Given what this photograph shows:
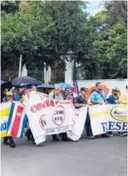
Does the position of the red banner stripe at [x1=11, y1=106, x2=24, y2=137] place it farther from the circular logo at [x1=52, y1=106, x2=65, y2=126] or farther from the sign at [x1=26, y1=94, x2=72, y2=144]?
the circular logo at [x1=52, y1=106, x2=65, y2=126]

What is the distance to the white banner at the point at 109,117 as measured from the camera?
44.8 ft

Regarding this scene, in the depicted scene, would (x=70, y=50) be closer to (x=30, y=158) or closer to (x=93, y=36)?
(x=93, y=36)

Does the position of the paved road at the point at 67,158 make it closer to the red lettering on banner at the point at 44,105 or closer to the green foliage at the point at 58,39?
the red lettering on banner at the point at 44,105

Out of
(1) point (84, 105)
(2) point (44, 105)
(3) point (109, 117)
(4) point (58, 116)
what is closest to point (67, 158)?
(2) point (44, 105)

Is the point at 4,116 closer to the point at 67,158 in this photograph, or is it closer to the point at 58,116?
the point at 58,116

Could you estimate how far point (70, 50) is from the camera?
28.1 m

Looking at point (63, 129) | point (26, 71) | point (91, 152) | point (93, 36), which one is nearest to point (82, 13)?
point (93, 36)

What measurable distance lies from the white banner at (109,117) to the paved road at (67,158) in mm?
949

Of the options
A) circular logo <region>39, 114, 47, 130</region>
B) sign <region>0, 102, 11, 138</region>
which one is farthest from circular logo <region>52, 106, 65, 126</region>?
sign <region>0, 102, 11, 138</region>

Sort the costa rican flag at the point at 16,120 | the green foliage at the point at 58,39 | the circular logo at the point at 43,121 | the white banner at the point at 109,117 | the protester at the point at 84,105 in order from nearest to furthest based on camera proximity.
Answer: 1. the costa rican flag at the point at 16,120
2. the circular logo at the point at 43,121
3. the protester at the point at 84,105
4. the white banner at the point at 109,117
5. the green foliage at the point at 58,39

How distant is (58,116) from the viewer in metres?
12.8

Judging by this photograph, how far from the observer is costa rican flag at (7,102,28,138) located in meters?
11.9

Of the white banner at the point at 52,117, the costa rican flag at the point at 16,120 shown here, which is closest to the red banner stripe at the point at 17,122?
the costa rican flag at the point at 16,120

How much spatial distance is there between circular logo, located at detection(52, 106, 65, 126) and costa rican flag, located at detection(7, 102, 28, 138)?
106 centimetres
